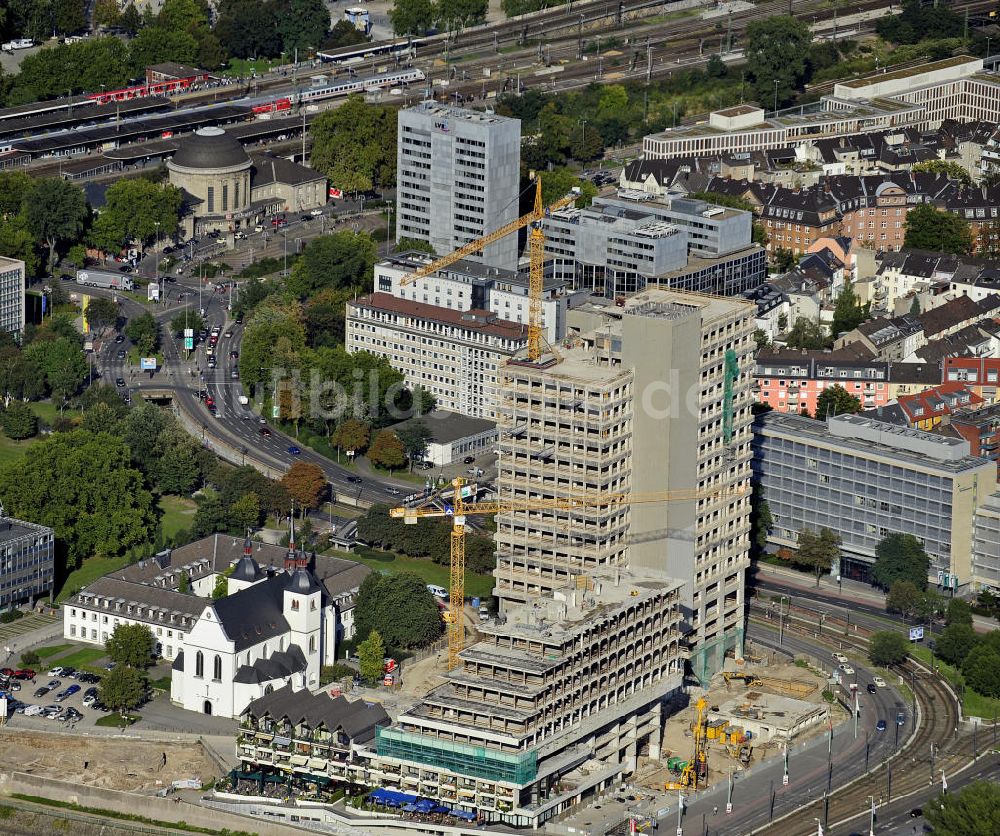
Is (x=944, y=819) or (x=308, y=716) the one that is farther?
(x=308, y=716)

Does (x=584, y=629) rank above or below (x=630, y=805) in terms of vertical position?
above

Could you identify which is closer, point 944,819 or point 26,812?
point 944,819

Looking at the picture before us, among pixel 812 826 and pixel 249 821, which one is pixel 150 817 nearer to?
pixel 249 821

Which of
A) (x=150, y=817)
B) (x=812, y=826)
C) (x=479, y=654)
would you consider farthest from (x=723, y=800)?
(x=150, y=817)

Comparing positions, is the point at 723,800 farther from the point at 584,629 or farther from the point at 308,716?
the point at 308,716

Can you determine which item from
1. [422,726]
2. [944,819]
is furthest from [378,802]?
[944,819]

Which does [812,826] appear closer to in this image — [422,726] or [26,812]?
[422,726]
